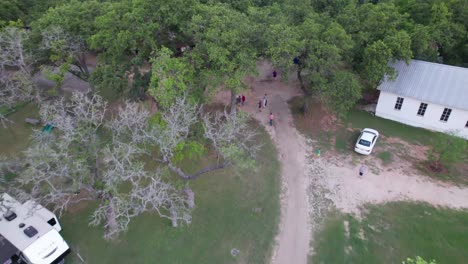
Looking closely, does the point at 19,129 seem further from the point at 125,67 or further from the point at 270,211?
the point at 270,211

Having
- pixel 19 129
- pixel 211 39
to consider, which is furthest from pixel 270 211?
pixel 19 129

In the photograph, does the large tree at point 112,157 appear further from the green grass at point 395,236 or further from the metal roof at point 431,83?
the metal roof at point 431,83

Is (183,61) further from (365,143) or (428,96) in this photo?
(428,96)

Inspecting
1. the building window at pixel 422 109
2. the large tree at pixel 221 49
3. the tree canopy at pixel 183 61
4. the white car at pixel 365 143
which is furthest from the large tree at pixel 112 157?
the building window at pixel 422 109

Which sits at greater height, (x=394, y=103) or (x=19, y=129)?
(x=394, y=103)

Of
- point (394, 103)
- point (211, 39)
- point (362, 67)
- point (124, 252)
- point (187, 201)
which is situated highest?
point (211, 39)

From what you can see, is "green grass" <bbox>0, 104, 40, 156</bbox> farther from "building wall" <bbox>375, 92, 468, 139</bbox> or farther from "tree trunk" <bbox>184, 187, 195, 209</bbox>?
"building wall" <bbox>375, 92, 468, 139</bbox>

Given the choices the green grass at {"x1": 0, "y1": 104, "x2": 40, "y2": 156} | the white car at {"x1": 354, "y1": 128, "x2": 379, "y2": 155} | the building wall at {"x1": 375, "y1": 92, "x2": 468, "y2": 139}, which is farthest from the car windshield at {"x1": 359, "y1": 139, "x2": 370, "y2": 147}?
the green grass at {"x1": 0, "y1": 104, "x2": 40, "y2": 156}

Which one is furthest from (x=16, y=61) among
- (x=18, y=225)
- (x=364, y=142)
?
(x=364, y=142)
